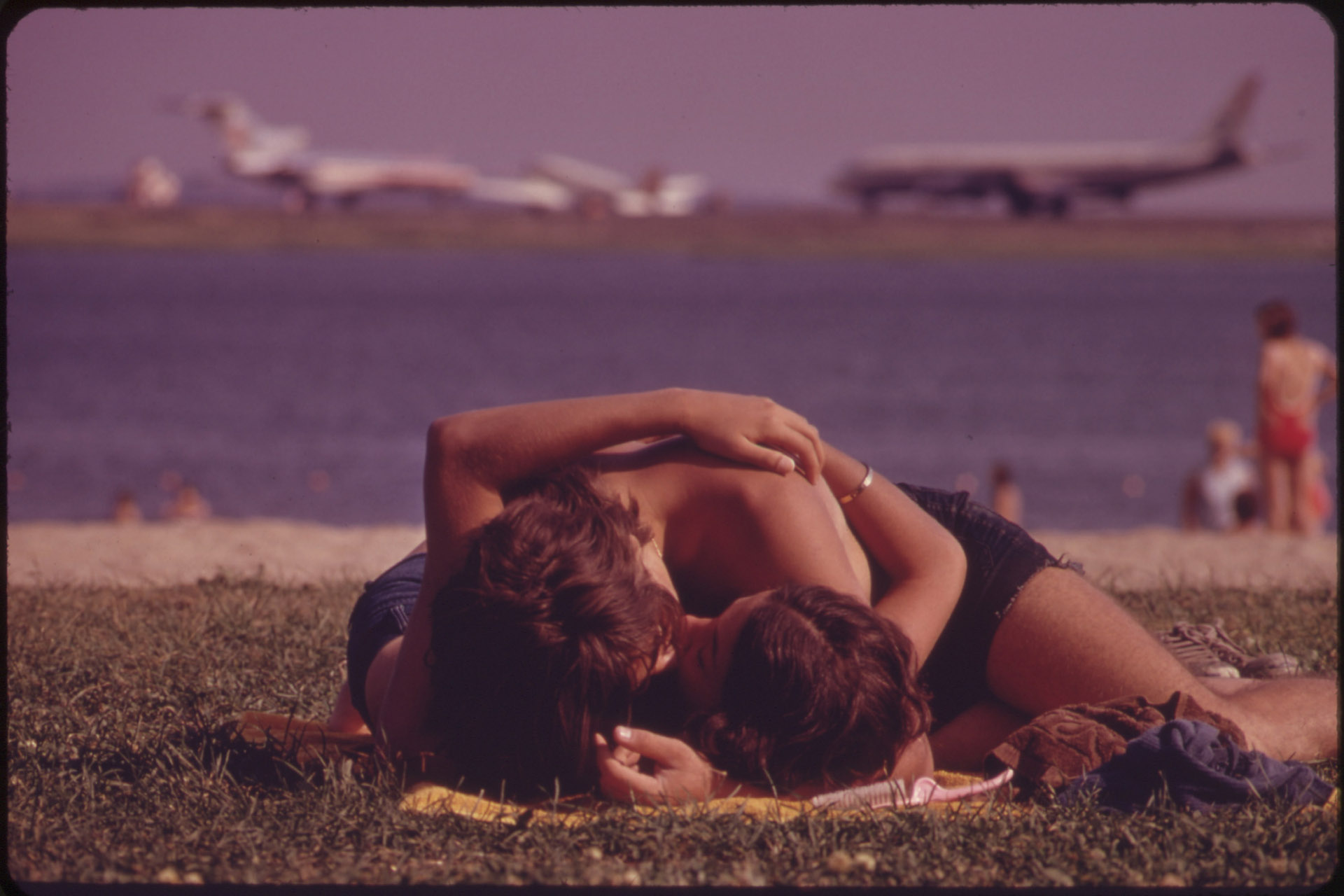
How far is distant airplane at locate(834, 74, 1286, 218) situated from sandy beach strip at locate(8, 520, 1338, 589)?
80.6m

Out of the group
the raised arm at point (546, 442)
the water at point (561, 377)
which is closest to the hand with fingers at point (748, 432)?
the raised arm at point (546, 442)

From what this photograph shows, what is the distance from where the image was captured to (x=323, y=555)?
7.06 meters

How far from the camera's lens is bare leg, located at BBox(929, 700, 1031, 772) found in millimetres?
3383

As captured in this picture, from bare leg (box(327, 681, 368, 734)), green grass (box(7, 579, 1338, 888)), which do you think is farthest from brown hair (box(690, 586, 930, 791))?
bare leg (box(327, 681, 368, 734))

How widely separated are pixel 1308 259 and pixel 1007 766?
8727 cm

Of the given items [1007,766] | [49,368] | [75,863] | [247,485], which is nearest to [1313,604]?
[1007,766]

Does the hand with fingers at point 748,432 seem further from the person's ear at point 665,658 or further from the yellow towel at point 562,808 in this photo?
the yellow towel at point 562,808

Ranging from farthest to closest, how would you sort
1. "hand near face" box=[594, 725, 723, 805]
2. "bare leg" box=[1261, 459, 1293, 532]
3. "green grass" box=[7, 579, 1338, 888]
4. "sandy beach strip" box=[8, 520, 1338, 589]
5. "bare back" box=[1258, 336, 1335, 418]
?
"bare leg" box=[1261, 459, 1293, 532]
"bare back" box=[1258, 336, 1335, 418]
"sandy beach strip" box=[8, 520, 1338, 589]
"hand near face" box=[594, 725, 723, 805]
"green grass" box=[7, 579, 1338, 888]

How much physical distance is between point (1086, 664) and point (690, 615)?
0.97 m

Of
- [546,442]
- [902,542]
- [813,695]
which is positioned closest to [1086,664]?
[902,542]

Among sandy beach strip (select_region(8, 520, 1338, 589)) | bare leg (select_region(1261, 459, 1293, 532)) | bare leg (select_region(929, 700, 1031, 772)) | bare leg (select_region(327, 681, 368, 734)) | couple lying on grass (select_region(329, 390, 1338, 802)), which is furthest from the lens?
bare leg (select_region(1261, 459, 1293, 532))

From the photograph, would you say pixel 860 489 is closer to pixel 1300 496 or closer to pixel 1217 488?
pixel 1300 496

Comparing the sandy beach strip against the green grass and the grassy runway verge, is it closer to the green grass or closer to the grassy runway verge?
the green grass

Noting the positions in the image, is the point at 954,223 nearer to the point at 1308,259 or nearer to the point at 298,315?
the point at 1308,259
